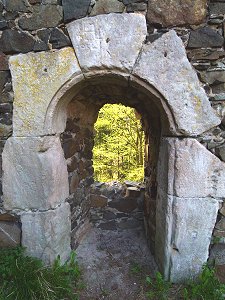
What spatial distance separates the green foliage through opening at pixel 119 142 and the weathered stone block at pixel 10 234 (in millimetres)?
4673

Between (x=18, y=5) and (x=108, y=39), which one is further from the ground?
(x=18, y=5)

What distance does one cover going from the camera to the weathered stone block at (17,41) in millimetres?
2264

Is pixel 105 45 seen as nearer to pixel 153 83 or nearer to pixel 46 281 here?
pixel 153 83

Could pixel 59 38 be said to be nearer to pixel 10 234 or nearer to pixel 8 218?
pixel 8 218

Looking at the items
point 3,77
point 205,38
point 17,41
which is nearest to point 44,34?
point 17,41

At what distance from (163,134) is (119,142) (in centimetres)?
510

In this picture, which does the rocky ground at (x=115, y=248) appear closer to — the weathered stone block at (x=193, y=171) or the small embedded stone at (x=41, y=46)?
the weathered stone block at (x=193, y=171)

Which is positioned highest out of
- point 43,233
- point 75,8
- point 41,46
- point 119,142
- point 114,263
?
point 75,8

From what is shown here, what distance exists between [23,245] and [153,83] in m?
2.06

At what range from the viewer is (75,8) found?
7.09 feet

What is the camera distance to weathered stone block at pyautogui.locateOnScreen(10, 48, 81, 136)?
2217 mm

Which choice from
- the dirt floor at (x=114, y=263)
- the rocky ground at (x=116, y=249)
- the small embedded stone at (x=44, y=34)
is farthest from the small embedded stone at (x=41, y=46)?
the dirt floor at (x=114, y=263)

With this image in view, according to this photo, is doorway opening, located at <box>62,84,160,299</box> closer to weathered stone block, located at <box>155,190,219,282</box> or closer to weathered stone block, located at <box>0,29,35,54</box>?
weathered stone block, located at <box>155,190,219,282</box>

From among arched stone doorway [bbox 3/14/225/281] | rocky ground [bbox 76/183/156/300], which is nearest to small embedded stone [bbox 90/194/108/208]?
rocky ground [bbox 76/183/156/300]
